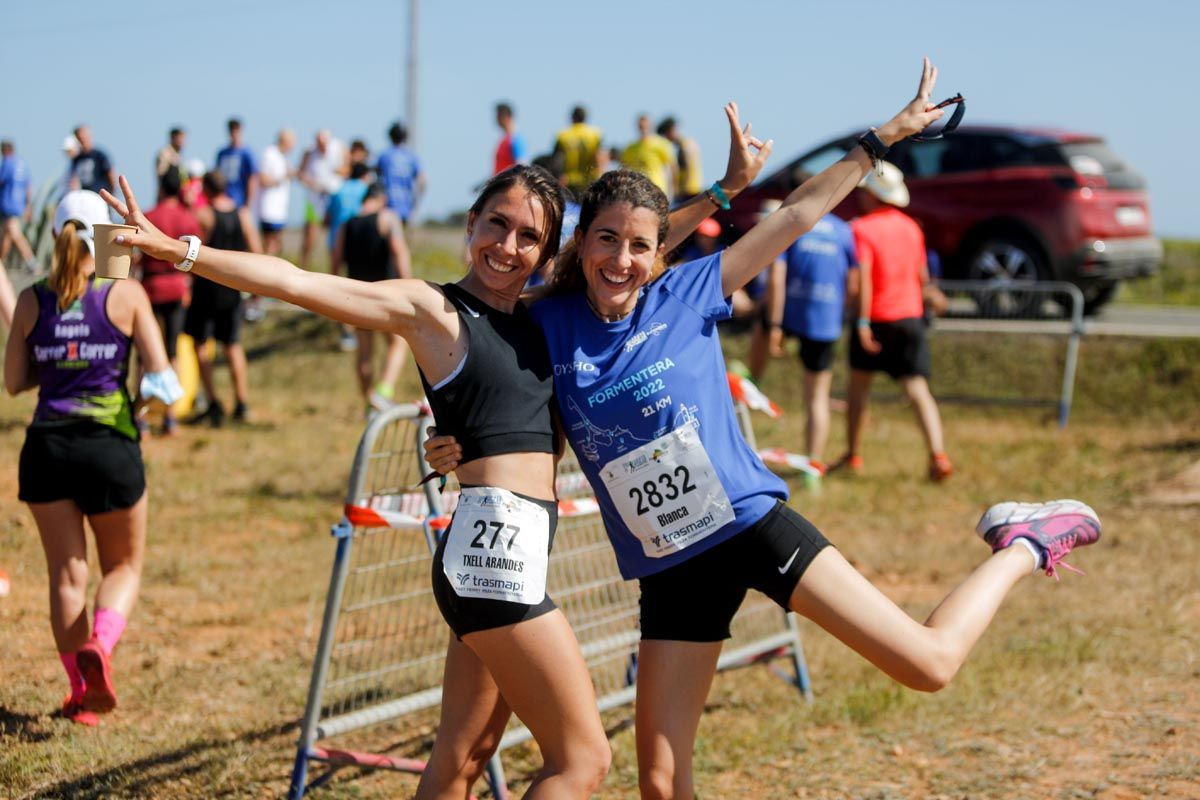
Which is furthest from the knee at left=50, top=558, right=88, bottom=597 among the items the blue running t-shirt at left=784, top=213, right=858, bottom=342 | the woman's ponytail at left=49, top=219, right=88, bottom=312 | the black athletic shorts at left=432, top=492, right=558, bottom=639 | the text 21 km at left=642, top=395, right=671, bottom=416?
the blue running t-shirt at left=784, top=213, right=858, bottom=342

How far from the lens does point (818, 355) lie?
30.9 ft

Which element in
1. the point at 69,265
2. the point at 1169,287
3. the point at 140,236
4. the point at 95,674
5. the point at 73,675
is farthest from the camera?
the point at 1169,287

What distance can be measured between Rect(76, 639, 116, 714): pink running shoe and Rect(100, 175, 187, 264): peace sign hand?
2216 millimetres

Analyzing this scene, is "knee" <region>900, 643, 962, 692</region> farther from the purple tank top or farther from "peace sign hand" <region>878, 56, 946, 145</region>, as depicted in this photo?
the purple tank top

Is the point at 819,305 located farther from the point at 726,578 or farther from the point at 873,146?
the point at 726,578

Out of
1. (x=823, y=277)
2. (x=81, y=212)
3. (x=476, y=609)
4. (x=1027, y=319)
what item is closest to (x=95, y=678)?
(x=81, y=212)

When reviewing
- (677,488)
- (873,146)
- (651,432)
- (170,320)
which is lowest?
(170,320)

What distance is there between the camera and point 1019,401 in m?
11.9

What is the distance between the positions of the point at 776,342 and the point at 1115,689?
174 inches

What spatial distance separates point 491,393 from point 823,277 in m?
6.47

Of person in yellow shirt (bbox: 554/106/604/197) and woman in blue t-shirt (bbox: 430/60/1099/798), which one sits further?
person in yellow shirt (bbox: 554/106/604/197)

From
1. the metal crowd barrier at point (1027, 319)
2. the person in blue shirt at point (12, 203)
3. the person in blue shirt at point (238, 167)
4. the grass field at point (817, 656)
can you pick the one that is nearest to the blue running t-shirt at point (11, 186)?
the person in blue shirt at point (12, 203)

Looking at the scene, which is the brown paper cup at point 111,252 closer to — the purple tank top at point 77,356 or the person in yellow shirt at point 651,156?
the purple tank top at point 77,356

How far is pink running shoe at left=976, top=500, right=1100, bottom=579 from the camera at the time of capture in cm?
380
